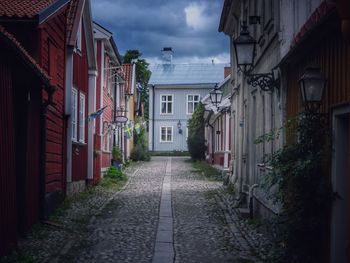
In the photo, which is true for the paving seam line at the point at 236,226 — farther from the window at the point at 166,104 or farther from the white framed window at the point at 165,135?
the white framed window at the point at 165,135

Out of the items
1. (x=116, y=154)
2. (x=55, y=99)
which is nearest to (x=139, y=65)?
(x=116, y=154)

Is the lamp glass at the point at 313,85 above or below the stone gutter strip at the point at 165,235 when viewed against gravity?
above

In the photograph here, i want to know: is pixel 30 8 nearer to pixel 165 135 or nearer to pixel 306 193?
pixel 306 193

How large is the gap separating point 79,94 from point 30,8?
566cm

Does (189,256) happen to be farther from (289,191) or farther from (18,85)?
(18,85)

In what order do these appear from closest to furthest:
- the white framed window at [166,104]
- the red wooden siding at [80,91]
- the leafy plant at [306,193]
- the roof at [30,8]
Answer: the leafy plant at [306,193] → the roof at [30,8] → the red wooden siding at [80,91] → the white framed window at [166,104]

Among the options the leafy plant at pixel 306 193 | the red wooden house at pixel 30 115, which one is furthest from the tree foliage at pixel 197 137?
the leafy plant at pixel 306 193

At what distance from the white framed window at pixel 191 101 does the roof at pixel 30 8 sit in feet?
134

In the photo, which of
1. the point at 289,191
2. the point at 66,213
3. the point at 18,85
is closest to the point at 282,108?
the point at 289,191

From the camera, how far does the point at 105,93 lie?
24.6m

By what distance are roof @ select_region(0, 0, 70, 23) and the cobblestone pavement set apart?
15.9 feet

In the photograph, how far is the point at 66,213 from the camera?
42.8 feet

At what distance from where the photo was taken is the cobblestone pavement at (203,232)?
8.98 metres

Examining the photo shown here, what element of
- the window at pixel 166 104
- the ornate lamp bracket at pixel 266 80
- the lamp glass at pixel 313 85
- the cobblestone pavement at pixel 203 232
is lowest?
the cobblestone pavement at pixel 203 232
